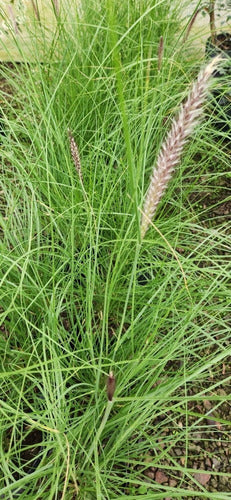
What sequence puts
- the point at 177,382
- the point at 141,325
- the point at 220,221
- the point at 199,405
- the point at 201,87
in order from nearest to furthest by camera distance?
the point at 201,87 < the point at 177,382 < the point at 141,325 < the point at 199,405 < the point at 220,221

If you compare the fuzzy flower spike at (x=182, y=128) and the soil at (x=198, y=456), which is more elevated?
the fuzzy flower spike at (x=182, y=128)

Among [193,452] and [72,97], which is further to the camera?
[72,97]

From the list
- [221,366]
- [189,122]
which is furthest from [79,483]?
[189,122]

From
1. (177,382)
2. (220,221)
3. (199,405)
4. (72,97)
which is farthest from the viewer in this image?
(220,221)

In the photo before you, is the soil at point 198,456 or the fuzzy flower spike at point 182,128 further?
the soil at point 198,456

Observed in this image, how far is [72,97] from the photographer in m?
1.83

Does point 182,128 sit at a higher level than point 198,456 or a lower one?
higher

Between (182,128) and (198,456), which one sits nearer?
(182,128)

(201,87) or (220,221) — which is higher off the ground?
(201,87)

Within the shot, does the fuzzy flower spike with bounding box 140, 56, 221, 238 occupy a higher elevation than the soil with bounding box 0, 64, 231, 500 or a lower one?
higher

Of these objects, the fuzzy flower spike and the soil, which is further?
the soil

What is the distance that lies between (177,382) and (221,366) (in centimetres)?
62

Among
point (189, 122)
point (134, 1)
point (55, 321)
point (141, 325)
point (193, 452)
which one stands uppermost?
point (134, 1)

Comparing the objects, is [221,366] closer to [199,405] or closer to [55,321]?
[199,405]
